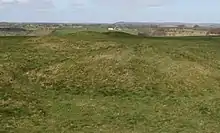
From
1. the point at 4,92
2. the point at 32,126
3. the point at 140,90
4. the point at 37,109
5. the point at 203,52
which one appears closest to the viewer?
the point at 32,126

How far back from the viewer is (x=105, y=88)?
3003 centimetres

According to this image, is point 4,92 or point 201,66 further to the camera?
point 201,66

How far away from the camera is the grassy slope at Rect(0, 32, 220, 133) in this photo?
22.2 meters

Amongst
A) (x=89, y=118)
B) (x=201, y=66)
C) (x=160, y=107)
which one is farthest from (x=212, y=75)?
(x=89, y=118)

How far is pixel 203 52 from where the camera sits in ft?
146

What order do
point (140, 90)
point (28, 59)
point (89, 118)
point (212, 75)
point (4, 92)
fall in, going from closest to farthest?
1. point (89, 118)
2. point (4, 92)
3. point (140, 90)
4. point (212, 75)
5. point (28, 59)

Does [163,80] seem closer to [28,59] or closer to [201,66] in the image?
[201,66]

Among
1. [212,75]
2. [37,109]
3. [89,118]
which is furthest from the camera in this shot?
[212,75]

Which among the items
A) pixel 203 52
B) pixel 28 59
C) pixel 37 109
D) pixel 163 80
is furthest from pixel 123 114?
pixel 203 52

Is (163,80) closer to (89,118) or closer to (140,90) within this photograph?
(140,90)

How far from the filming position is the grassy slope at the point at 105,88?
2225 centimetres

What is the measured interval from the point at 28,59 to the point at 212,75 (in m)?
16.6

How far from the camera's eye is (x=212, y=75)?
3378 centimetres

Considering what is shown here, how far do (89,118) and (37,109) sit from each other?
12.2 ft
